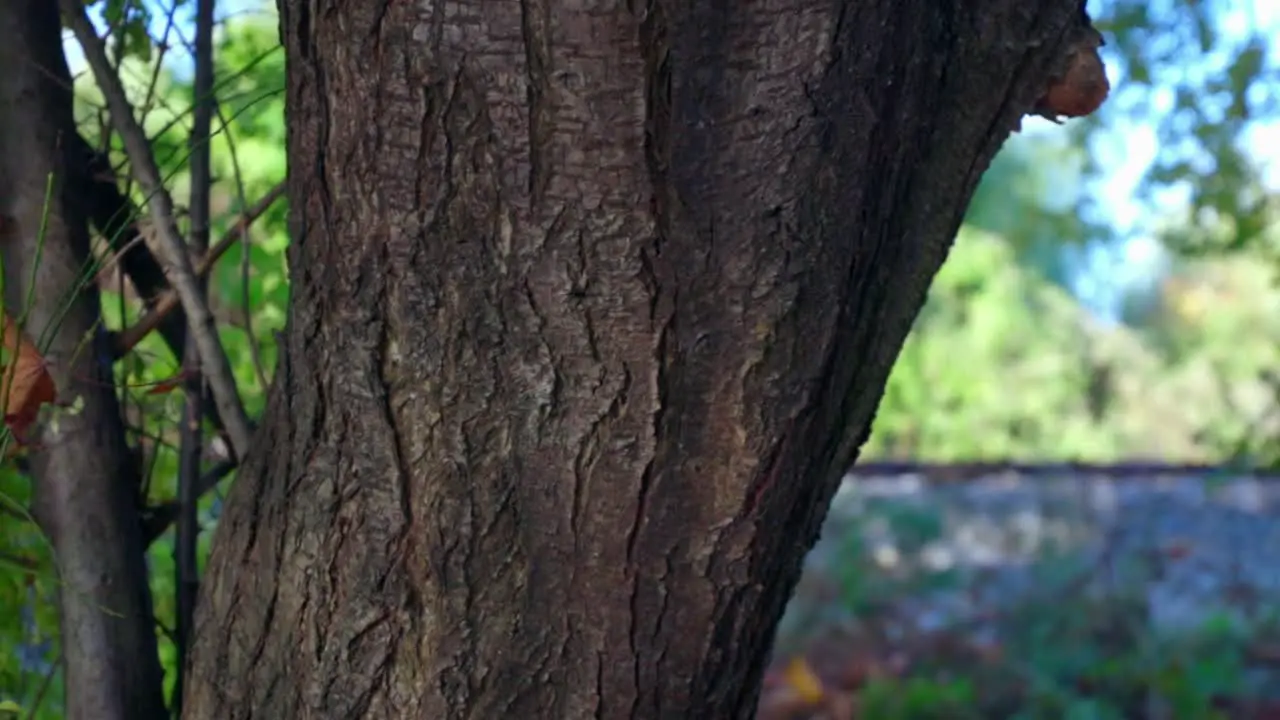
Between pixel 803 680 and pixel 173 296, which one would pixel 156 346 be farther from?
pixel 803 680

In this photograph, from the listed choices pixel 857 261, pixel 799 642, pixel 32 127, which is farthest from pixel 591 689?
pixel 799 642

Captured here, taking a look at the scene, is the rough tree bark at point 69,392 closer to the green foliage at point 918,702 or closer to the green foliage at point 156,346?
the green foliage at point 156,346

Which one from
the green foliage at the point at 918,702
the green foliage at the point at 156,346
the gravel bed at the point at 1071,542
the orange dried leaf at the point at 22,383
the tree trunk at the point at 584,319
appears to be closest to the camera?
the tree trunk at the point at 584,319

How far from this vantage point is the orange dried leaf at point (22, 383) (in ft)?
4.52

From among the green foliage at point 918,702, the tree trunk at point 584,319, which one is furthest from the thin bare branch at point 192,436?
the green foliage at point 918,702

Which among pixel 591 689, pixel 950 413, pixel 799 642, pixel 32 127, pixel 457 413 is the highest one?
pixel 950 413

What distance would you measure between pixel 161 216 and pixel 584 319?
57 cm

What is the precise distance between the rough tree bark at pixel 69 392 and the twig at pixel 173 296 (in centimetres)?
3

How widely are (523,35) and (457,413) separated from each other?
0.30 m

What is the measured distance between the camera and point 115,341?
161 cm

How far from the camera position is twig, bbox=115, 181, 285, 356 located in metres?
1.57

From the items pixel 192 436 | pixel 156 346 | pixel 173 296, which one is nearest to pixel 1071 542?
pixel 156 346

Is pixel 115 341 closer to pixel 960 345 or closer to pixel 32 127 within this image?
pixel 32 127

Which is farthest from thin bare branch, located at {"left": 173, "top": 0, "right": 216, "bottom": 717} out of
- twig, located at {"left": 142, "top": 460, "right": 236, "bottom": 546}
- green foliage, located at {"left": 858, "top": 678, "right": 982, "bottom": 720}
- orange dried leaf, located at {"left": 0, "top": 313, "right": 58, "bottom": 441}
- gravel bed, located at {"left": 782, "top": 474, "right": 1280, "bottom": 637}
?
gravel bed, located at {"left": 782, "top": 474, "right": 1280, "bottom": 637}
